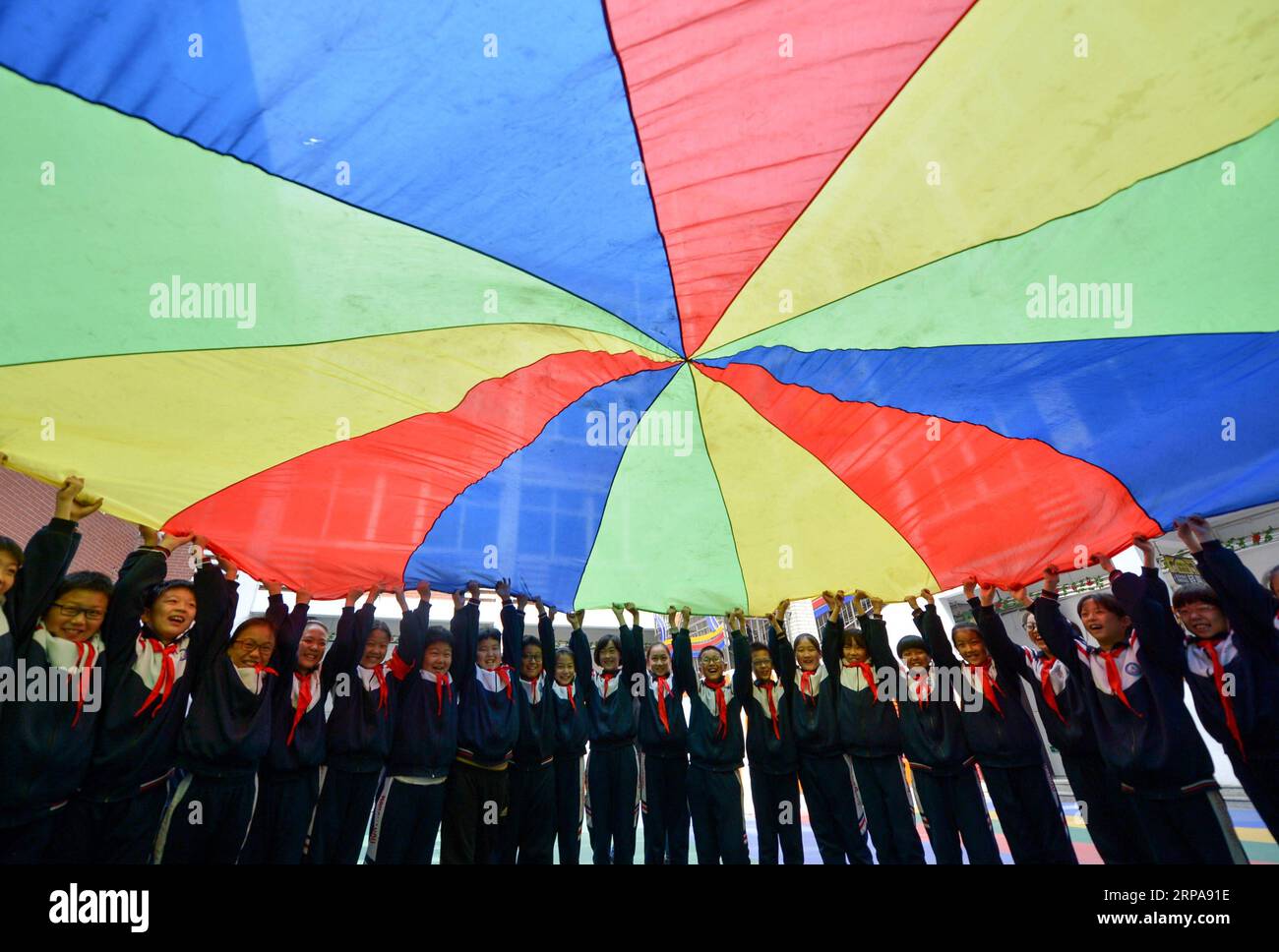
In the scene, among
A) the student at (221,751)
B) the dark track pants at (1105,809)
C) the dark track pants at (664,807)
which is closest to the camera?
the student at (221,751)

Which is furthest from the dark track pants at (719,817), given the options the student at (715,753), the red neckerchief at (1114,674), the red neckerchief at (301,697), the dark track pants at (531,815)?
the red neckerchief at (301,697)

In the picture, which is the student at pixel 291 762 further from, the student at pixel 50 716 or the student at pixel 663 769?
the student at pixel 663 769

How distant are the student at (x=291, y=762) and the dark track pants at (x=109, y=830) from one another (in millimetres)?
609

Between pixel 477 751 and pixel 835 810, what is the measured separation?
2559 mm

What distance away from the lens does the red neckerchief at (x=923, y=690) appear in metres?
4.68

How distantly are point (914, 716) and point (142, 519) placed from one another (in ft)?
15.9

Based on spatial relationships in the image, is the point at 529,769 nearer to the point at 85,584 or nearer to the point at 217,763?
the point at 217,763

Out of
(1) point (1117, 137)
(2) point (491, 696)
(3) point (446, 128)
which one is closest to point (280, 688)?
(2) point (491, 696)

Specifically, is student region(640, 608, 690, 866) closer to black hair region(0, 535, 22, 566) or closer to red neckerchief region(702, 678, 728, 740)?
red neckerchief region(702, 678, 728, 740)

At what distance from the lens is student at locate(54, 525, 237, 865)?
3061 mm

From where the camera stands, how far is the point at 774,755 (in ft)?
16.9

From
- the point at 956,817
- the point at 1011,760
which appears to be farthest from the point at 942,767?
the point at 1011,760

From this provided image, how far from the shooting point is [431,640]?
15.4 ft
